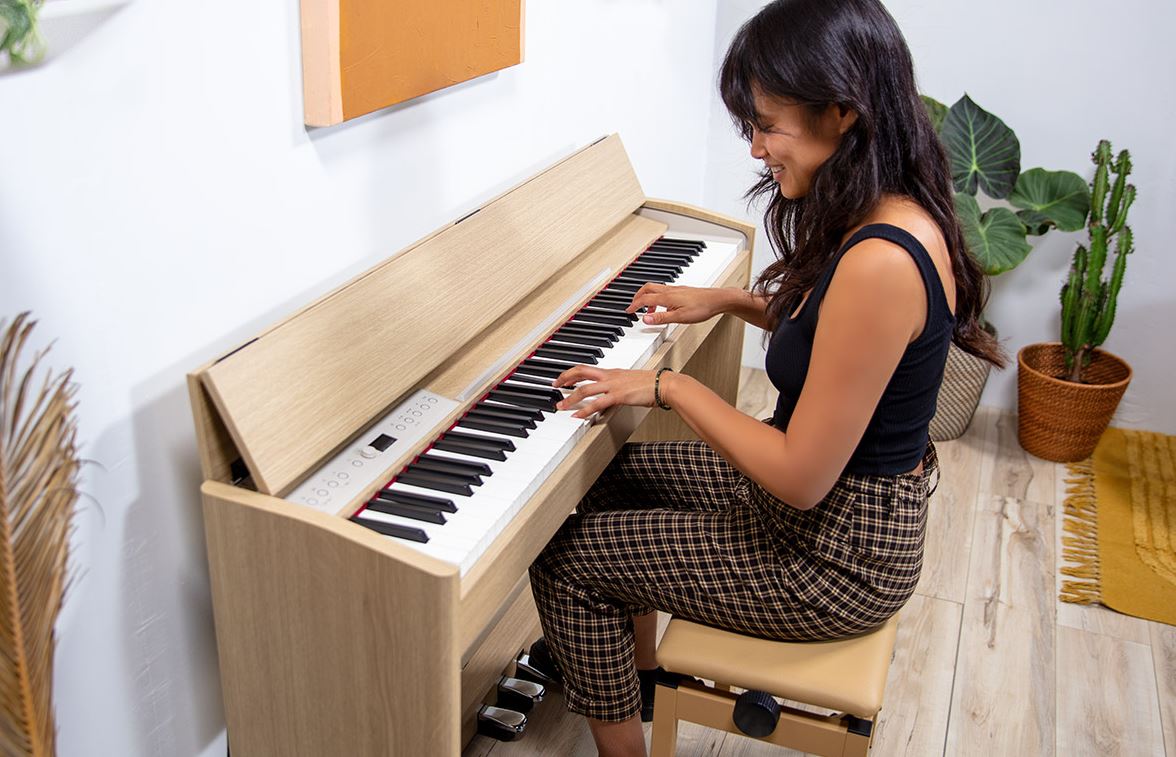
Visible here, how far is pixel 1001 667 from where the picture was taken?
2293 millimetres

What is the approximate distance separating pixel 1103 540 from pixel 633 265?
1432 mm

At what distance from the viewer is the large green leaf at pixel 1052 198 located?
3012 mm

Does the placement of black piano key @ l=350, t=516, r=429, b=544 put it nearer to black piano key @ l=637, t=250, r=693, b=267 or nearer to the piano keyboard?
the piano keyboard

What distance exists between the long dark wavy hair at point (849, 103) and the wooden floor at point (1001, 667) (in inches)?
36.1

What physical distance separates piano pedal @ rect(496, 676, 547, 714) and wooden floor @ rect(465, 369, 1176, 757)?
0.05 metres

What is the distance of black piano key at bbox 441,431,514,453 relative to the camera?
1.56 meters

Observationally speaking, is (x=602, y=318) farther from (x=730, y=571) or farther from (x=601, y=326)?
(x=730, y=571)

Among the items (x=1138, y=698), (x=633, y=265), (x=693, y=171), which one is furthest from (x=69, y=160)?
(x=693, y=171)

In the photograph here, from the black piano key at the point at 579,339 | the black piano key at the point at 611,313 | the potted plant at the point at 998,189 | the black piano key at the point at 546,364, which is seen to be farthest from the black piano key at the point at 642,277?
the potted plant at the point at 998,189

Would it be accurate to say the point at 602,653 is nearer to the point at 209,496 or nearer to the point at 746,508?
the point at 746,508

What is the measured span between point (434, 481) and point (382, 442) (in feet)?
0.36

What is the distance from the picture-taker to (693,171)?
340cm

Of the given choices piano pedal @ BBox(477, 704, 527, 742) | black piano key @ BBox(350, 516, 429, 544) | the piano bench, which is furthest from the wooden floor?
black piano key @ BBox(350, 516, 429, 544)

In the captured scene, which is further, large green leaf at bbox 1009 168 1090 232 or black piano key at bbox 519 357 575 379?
large green leaf at bbox 1009 168 1090 232
